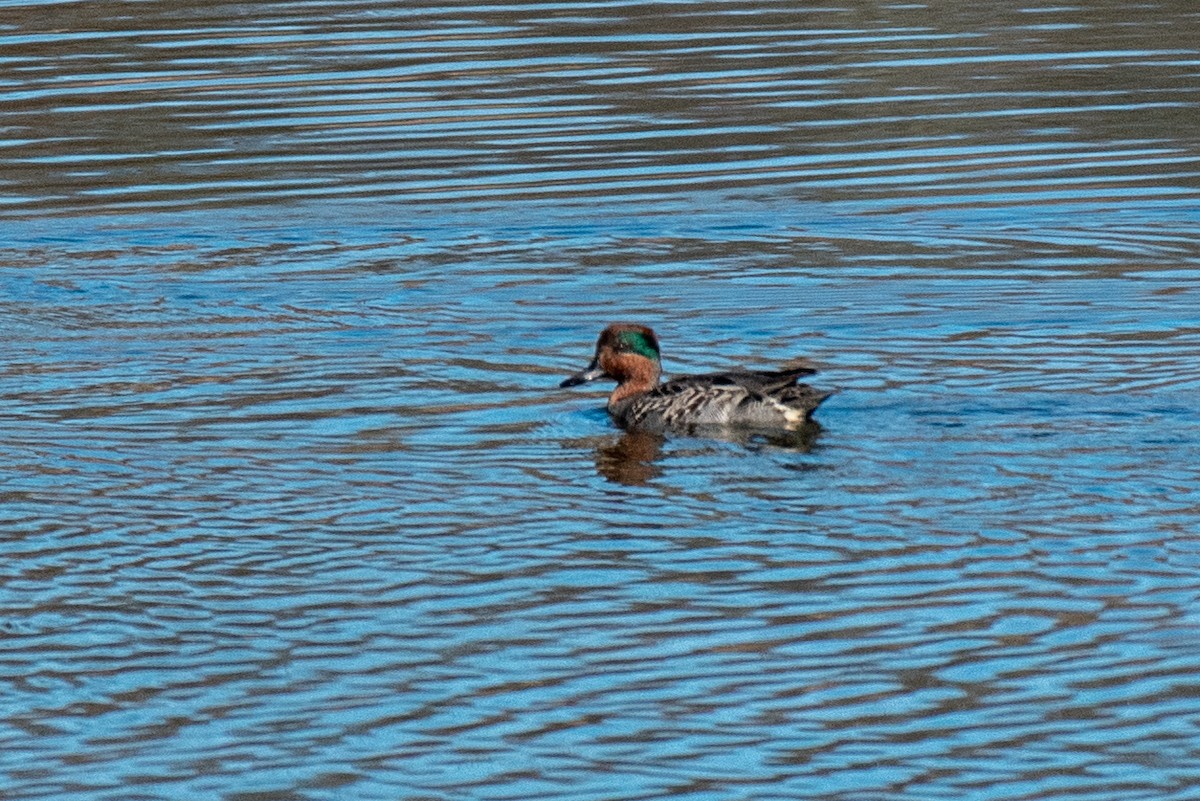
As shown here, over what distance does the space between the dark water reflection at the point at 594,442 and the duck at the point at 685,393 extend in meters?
0.16

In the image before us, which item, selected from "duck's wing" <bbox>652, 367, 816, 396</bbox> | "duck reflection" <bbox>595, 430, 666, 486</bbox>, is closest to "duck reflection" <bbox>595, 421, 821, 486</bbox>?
"duck reflection" <bbox>595, 430, 666, 486</bbox>

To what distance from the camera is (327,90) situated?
824 inches

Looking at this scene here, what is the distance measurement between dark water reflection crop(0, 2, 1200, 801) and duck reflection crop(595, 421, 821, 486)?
48mm

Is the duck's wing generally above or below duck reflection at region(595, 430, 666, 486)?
above

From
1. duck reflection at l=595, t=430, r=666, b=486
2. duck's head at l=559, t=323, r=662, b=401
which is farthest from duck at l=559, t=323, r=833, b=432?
duck reflection at l=595, t=430, r=666, b=486

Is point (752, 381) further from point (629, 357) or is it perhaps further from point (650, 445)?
point (629, 357)

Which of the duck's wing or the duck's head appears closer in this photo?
the duck's wing

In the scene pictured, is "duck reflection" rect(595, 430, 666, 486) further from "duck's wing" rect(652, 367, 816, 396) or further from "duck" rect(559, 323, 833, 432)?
"duck's wing" rect(652, 367, 816, 396)

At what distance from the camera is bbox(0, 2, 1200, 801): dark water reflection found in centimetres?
692

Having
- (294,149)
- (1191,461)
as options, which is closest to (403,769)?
(1191,461)

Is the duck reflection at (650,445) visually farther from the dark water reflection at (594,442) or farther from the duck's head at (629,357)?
the duck's head at (629,357)

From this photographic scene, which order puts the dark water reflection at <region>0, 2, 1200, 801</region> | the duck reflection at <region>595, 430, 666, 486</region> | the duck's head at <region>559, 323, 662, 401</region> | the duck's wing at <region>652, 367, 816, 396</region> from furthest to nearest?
1. the duck's head at <region>559, 323, 662, 401</region>
2. the duck's wing at <region>652, 367, 816, 396</region>
3. the duck reflection at <region>595, 430, 666, 486</region>
4. the dark water reflection at <region>0, 2, 1200, 801</region>

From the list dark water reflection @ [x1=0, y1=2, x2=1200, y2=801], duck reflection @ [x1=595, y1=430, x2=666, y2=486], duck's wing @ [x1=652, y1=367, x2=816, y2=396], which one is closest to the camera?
dark water reflection @ [x1=0, y1=2, x2=1200, y2=801]

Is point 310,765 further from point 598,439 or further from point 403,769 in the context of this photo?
point 598,439
